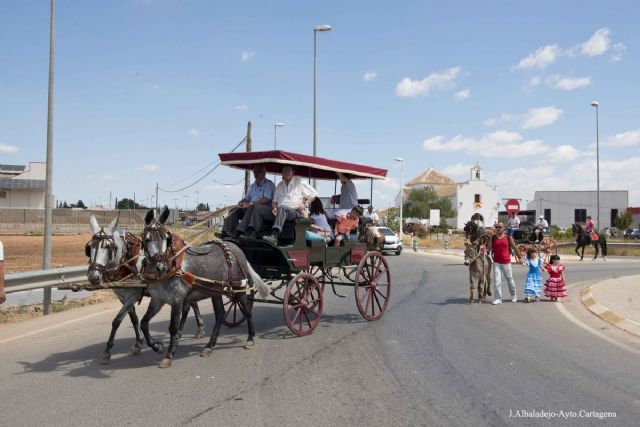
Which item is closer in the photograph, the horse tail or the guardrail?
the horse tail

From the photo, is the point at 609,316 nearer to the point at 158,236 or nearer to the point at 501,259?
the point at 501,259

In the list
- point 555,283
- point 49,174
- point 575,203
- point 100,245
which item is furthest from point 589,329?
point 575,203

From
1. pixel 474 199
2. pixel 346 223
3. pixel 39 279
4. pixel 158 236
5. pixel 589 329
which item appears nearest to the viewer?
pixel 158 236

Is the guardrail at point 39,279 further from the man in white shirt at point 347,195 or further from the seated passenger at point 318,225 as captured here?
the man in white shirt at point 347,195

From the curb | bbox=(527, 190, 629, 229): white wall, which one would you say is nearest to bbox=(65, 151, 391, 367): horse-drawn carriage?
the curb

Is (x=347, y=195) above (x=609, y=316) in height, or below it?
above

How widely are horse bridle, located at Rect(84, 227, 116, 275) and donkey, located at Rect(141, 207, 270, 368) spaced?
1.26ft

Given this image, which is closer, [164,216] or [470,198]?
[164,216]

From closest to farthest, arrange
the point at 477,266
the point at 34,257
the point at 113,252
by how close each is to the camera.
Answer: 1. the point at 113,252
2. the point at 477,266
3. the point at 34,257

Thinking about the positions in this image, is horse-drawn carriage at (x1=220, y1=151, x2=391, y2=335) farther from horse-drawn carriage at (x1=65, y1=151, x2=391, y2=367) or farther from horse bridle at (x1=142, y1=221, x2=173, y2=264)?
horse bridle at (x1=142, y1=221, x2=173, y2=264)

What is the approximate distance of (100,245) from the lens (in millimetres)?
6559

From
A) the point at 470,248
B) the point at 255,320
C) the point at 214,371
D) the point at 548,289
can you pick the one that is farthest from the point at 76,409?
the point at 548,289

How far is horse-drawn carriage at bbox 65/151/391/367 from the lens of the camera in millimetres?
6785

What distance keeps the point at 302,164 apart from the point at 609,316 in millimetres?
6493
